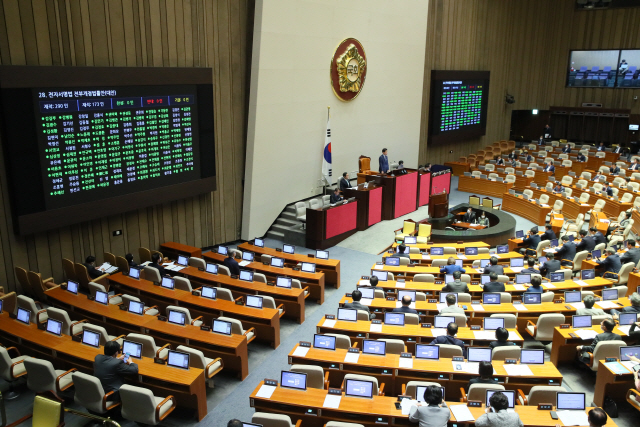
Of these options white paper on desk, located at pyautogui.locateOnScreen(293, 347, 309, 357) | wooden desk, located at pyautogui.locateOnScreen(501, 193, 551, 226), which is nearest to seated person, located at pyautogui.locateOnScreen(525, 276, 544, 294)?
white paper on desk, located at pyautogui.locateOnScreen(293, 347, 309, 357)

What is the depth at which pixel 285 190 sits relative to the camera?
48.8 feet

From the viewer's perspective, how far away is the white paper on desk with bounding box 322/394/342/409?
5.75 meters

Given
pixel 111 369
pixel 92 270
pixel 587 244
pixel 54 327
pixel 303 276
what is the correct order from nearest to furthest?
pixel 111 369 → pixel 54 327 → pixel 92 270 → pixel 303 276 → pixel 587 244

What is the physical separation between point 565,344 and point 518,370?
66.9 inches

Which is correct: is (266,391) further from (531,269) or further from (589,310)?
(531,269)

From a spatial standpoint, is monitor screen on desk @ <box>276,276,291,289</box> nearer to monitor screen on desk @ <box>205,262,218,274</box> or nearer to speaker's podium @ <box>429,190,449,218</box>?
monitor screen on desk @ <box>205,262,218,274</box>

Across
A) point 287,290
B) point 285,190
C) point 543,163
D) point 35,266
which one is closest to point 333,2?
point 285,190

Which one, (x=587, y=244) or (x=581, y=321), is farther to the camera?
(x=587, y=244)

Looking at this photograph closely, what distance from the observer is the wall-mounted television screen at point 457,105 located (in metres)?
21.1

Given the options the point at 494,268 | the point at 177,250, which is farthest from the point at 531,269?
the point at 177,250

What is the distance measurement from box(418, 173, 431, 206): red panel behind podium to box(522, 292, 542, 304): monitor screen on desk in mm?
8254

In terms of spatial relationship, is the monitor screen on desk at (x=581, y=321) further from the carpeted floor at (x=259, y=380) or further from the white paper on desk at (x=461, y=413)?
the white paper on desk at (x=461, y=413)

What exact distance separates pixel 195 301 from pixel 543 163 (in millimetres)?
17821

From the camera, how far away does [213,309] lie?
873cm
